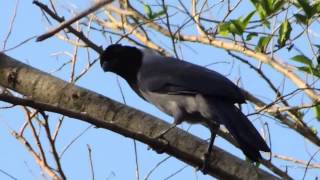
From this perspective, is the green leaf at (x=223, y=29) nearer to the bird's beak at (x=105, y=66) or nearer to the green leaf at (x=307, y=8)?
the green leaf at (x=307, y=8)

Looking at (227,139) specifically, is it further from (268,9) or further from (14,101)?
(14,101)

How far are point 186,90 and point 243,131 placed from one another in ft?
2.30

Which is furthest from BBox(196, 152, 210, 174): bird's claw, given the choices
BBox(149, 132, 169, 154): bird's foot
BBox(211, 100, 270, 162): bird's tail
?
Result: BBox(211, 100, 270, 162): bird's tail

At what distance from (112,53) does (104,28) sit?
0.83 feet

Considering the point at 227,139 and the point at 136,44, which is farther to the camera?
the point at 136,44

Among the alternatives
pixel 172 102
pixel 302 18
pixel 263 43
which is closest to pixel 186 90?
pixel 172 102

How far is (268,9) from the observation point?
12.1ft

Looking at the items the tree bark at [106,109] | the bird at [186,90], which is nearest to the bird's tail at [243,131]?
the bird at [186,90]

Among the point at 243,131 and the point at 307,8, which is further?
the point at 307,8

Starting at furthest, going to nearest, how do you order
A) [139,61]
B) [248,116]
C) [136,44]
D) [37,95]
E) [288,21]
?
[139,61] → [136,44] → [288,21] → [248,116] → [37,95]

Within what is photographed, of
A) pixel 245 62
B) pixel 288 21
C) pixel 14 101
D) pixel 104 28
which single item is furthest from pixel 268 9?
pixel 14 101

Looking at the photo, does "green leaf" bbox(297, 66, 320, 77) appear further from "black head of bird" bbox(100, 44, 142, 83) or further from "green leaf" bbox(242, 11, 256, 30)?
"black head of bird" bbox(100, 44, 142, 83)

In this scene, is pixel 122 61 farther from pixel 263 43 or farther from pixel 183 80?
pixel 263 43

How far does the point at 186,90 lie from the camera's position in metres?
3.86
